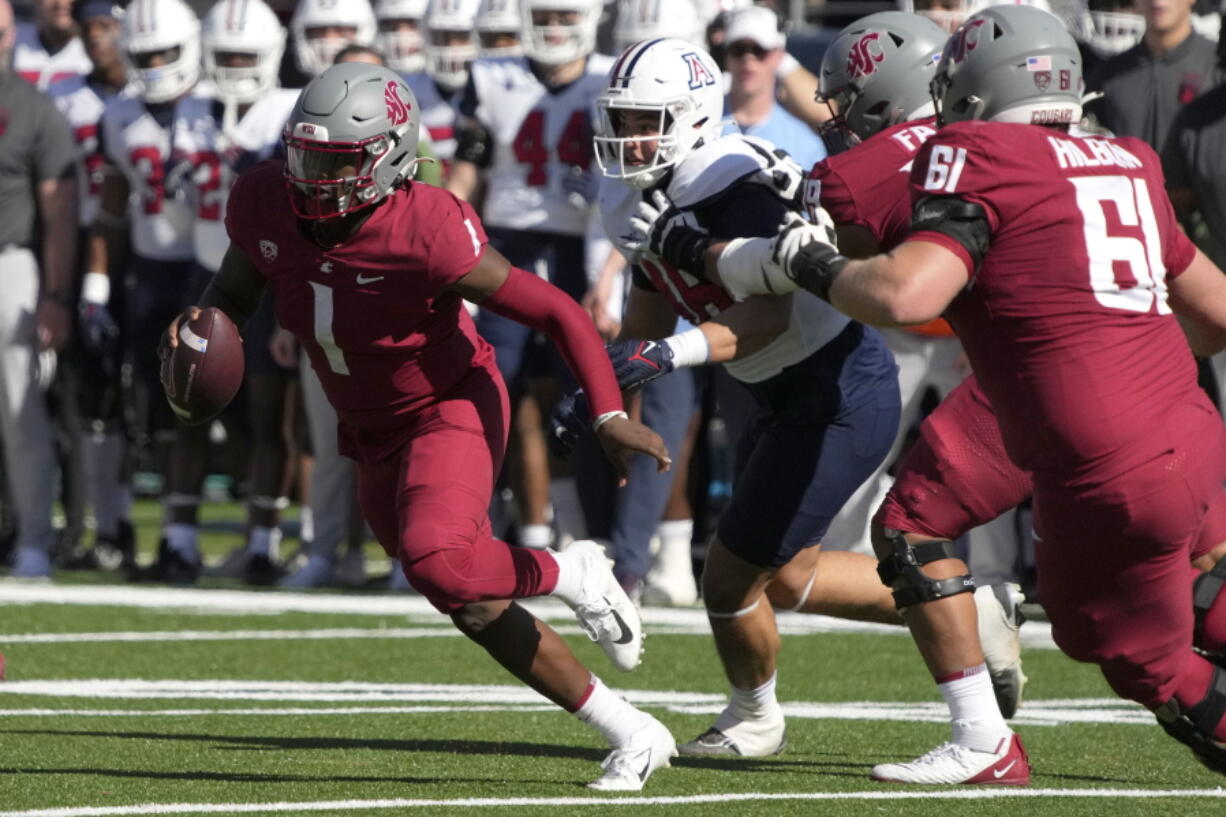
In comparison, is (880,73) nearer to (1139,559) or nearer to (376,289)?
(376,289)

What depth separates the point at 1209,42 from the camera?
26.1 ft

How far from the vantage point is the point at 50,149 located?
9.23 m

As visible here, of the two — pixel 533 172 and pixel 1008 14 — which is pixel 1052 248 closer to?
pixel 1008 14

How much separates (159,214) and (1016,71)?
587 centimetres

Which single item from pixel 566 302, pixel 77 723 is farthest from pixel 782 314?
pixel 77 723

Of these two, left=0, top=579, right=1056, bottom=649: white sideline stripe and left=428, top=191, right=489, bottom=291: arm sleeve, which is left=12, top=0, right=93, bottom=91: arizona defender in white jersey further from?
left=428, top=191, right=489, bottom=291: arm sleeve

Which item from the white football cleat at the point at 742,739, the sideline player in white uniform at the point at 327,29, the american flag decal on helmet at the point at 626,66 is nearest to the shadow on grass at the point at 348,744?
the white football cleat at the point at 742,739

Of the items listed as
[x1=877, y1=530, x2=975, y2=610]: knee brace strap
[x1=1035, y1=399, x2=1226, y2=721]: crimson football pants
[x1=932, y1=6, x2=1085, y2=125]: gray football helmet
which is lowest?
[x1=877, y1=530, x2=975, y2=610]: knee brace strap

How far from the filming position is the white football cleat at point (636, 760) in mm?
4570

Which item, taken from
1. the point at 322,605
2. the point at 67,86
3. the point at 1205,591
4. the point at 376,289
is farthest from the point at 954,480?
the point at 67,86

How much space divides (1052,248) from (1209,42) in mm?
4380

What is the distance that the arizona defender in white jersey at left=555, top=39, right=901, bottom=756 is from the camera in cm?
506

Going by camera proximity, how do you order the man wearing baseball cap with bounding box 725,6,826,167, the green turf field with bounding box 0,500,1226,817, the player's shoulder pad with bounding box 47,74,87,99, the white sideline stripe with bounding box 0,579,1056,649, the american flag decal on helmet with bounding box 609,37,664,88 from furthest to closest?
the player's shoulder pad with bounding box 47,74,87,99 → the man wearing baseball cap with bounding box 725,6,826,167 → the white sideline stripe with bounding box 0,579,1056,649 → the american flag decal on helmet with bounding box 609,37,664,88 → the green turf field with bounding box 0,500,1226,817

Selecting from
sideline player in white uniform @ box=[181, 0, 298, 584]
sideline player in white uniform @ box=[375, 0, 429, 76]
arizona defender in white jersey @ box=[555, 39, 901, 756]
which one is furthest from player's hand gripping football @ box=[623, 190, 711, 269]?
sideline player in white uniform @ box=[375, 0, 429, 76]
